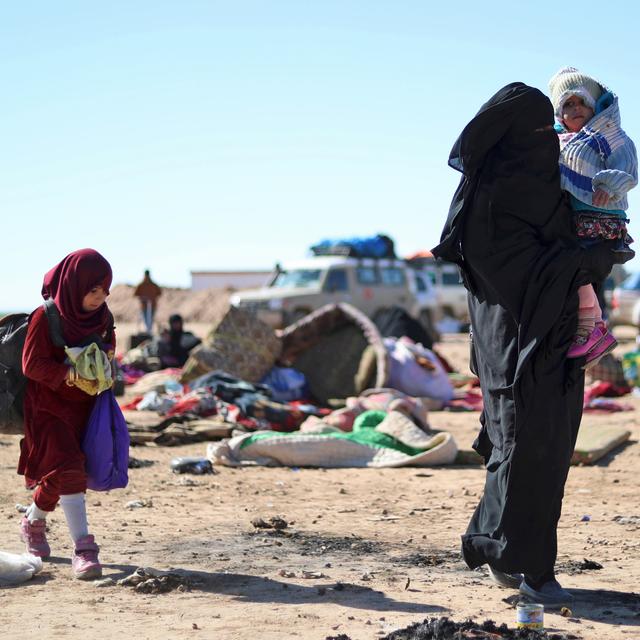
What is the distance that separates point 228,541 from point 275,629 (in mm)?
1700

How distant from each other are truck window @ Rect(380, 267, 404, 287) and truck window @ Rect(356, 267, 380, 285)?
221mm

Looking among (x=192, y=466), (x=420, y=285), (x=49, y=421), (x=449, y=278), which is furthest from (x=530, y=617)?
(x=449, y=278)

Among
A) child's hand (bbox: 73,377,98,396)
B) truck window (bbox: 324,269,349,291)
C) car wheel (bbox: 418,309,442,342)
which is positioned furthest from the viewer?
car wheel (bbox: 418,309,442,342)

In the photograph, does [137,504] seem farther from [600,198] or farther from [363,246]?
[363,246]

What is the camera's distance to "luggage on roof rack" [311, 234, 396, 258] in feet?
84.6

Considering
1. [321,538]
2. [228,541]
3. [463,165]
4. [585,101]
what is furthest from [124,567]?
[585,101]

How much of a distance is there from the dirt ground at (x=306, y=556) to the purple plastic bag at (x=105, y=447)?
39 centimetres

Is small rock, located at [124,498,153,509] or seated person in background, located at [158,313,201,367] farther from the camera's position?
seated person in background, located at [158,313,201,367]

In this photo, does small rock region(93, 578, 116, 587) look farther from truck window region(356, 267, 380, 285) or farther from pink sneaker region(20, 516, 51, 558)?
truck window region(356, 267, 380, 285)

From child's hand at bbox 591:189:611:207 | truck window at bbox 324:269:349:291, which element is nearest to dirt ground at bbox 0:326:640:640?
child's hand at bbox 591:189:611:207

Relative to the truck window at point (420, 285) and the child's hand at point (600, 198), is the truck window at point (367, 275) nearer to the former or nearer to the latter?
the truck window at point (420, 285)

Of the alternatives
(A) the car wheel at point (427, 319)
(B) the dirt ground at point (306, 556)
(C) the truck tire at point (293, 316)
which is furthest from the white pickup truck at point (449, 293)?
(B) the dirt ground at point (306, 556)

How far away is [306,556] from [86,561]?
1.04 meters

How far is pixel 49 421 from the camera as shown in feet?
16.1
